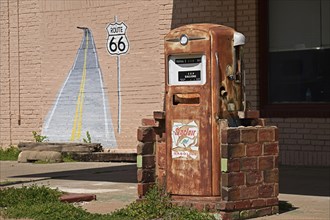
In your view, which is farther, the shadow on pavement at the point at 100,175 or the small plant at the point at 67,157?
the small plant at the point at 67,157

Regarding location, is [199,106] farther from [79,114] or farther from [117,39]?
[79,114]

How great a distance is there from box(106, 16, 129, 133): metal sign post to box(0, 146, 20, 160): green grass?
317cm

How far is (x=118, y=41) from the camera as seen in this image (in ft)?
67.8

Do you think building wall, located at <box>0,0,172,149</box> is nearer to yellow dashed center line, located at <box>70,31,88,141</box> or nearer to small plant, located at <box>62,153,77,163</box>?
yellow dashed center line, located at <box>70,31,88,141</box>

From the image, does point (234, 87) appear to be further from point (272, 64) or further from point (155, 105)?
point (155, 105)

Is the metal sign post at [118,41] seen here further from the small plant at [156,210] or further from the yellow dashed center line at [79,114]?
the small plant at [156,210]

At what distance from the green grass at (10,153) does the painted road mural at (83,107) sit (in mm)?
895

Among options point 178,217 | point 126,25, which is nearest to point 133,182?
point 178,217

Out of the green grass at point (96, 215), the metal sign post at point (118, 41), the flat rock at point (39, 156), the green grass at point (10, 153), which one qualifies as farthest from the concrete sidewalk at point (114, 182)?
the metal sign post at point (118, 41)

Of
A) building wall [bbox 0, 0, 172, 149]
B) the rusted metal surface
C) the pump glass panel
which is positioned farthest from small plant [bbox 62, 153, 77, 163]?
the pump glass panel

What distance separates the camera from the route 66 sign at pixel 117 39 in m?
20.5

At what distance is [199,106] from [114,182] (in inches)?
203

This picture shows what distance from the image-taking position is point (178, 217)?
932 centimetres

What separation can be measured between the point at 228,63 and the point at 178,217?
6.41 feet
